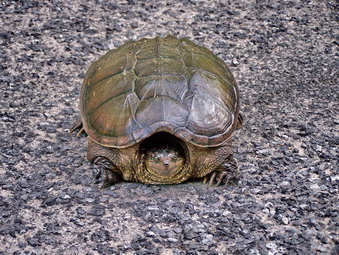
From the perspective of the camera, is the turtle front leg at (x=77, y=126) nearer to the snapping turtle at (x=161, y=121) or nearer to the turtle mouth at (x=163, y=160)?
the snapping turtle at (x=161, y=121)

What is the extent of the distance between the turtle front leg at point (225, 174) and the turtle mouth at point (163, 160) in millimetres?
186

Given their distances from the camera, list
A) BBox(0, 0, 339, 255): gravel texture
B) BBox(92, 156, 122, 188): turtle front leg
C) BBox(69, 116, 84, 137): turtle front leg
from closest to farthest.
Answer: BBox(0, 0, 339, 255): gravel texture
BBox(92, 156, 122, 188): turtle front leg
BBox(69, 116, 84, 137): turtle front leg

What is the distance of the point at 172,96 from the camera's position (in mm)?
3820

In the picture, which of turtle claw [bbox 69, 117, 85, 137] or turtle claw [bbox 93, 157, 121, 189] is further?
turtle claw [bbox 69, 117, 85, 137]

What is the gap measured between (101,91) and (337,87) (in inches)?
87.6

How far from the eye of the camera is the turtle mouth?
377 centimetres

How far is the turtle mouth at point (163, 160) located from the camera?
12.4 feet

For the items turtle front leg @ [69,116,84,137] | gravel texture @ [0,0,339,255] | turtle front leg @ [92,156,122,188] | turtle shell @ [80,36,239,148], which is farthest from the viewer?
turtle front leg @ [69,116,84,137]

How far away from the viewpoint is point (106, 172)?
3.90 m

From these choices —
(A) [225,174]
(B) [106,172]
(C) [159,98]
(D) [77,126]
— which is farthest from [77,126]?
(A) [225,174]

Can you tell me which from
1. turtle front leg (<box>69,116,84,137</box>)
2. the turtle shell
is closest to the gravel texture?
turtle front leg (<box>69,116,84,137</box>)

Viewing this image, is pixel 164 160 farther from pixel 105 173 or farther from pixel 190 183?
pixel 105 173

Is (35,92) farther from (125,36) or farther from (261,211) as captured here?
(261,211)

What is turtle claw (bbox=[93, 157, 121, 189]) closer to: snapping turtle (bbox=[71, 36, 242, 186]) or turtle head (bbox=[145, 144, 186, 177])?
snapping turtle (bbox=[71, 36, 242, 186])
